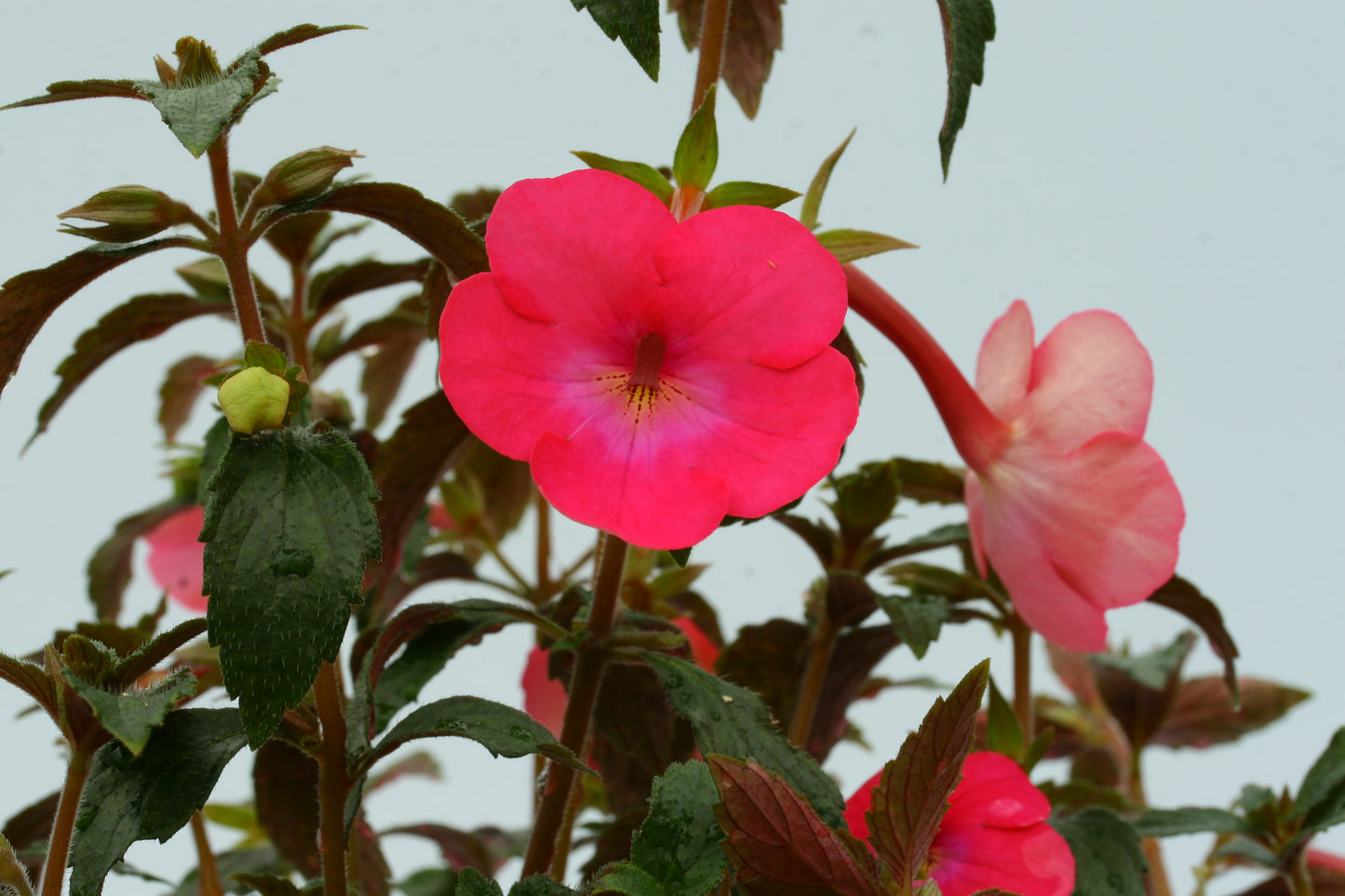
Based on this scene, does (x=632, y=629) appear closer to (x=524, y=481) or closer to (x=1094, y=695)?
(x=524, y=481)

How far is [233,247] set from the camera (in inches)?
14.3

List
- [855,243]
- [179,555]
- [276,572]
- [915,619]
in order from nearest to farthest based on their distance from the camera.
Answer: [276,572] < [855,243] < [915,619] < [179,555]

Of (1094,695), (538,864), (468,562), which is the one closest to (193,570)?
(468,562)

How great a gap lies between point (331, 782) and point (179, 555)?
1.39 ft

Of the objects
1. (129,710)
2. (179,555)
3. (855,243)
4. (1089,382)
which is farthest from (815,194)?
(179,555)

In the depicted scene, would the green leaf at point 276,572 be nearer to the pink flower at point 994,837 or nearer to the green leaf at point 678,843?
the green leaf at point 678,843

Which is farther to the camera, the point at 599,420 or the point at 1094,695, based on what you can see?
the point at 1094,695

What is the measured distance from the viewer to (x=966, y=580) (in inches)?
24.8

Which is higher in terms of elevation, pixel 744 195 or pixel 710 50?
pixel 710 50

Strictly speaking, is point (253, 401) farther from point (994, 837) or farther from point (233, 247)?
point (994, 837)

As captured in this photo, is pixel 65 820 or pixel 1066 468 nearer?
pixel 65 820

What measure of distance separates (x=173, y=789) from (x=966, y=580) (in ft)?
1.38

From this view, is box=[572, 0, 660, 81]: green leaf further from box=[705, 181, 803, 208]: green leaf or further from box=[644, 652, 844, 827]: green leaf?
box=[644, 652, 844, 827]: green leaf

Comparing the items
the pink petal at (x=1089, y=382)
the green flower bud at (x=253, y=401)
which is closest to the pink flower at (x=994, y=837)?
the pink petal at (x=1089, y=382)
